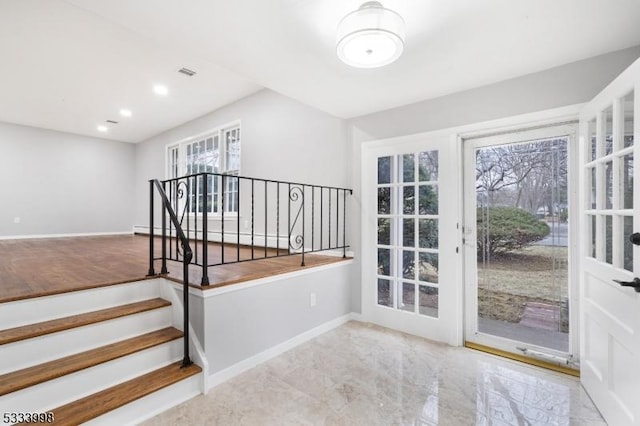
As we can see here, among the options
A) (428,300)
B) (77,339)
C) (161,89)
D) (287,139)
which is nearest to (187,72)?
(161,89)

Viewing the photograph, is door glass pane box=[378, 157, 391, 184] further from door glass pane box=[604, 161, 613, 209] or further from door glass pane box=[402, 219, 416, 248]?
door glass pane box=[604, 161, 613, 209]

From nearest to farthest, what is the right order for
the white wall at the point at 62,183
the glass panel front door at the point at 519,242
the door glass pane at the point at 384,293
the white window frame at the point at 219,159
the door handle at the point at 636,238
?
the door handle at the point at 636,238
the glass panel front door at the point at 519,242
the door glass pane at the point at 384,293
the white window frame at the point at 219,159
the white wall at the point at 62,183

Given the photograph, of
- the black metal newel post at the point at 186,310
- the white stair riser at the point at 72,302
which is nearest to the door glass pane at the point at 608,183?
the black metal newel post at the point at 186,310

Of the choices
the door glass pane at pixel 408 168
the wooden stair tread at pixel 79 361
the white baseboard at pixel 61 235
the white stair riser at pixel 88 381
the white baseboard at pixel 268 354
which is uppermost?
the door glass pane at pixel 408 168

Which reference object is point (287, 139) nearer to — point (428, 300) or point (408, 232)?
point (408, 232)

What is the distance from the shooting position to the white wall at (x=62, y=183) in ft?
20.8

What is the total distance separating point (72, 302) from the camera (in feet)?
7.31

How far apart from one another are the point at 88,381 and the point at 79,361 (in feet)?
0.45

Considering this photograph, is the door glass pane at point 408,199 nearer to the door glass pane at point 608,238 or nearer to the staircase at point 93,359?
the door glass pane at point 608,238

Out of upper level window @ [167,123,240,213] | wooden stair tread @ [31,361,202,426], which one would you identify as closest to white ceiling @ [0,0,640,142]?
upper level window @ [167,123,240,213]

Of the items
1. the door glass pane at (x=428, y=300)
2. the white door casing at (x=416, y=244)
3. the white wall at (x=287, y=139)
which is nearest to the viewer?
the white door casing at (x=416, y=244)

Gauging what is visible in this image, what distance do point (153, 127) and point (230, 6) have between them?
5.73 m

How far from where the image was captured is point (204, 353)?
2164 millimetres

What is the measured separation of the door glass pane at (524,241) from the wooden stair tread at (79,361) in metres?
2.76
